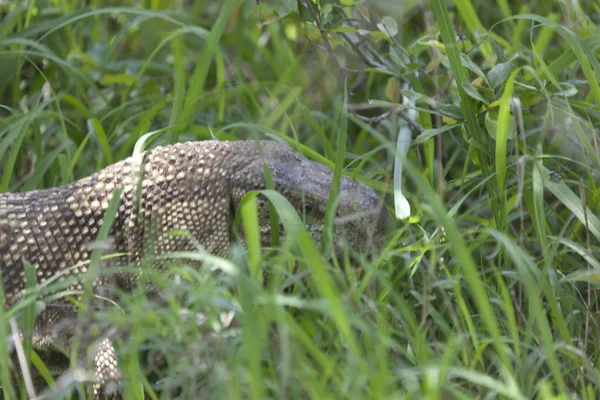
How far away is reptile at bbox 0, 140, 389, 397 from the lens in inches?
118

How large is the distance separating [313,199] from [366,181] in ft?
1.47

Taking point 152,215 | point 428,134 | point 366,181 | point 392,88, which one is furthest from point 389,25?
point 152,215

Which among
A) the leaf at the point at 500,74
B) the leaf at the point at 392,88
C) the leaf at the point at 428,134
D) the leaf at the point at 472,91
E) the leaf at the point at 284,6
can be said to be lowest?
the leaf at the point at 428,134

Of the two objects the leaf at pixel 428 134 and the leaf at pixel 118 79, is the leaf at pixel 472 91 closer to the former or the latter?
the leaf at pixel 428 134

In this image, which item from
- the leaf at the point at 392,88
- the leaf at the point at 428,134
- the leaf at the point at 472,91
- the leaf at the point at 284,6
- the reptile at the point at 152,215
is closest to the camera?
the reptile at the point at 152,215

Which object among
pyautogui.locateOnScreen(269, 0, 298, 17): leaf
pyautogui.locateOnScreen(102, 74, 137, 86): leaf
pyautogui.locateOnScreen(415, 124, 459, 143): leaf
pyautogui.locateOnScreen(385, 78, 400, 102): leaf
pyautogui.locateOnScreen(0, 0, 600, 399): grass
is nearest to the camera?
pyautogui.locateOnScreen(0, 0, 600, 399): grass

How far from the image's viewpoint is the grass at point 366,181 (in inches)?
86.9

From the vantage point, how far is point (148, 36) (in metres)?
5.42

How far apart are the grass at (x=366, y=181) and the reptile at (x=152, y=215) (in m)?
0.11

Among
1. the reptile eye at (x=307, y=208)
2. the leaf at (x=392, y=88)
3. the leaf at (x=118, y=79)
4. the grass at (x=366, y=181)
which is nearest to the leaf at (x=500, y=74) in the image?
the grass at (x=366, y=181)

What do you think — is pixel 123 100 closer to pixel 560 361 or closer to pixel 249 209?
pixel 249 209

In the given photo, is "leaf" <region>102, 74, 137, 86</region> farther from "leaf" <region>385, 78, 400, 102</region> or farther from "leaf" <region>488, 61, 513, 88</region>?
"leaf" <region>488, 61, 513, 88</region>

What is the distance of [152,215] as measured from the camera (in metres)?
3.04

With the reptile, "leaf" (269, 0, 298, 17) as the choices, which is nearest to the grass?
"leaf" (269, 0, 298, 17)
